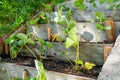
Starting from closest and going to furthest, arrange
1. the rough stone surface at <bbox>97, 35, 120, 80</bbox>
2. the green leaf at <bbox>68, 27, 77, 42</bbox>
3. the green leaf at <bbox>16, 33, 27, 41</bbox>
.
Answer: the rough stone surface at <bbox>97, 35, 120, 80</bbox> < the green leaf at <bbox>68, 27, 77, 42</bbox> < the green leaf at <bbox>16, 33, 27, 41</bbox>

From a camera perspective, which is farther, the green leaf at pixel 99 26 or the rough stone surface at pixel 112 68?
the green leaf at pixel 99 26

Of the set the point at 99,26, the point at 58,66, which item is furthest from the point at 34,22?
the point at 99,26

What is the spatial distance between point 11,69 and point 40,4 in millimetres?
945

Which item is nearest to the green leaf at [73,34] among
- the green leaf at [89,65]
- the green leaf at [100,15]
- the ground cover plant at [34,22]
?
the ground cover plant at [34,22]

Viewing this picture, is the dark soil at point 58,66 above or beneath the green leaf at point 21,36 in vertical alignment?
beneath

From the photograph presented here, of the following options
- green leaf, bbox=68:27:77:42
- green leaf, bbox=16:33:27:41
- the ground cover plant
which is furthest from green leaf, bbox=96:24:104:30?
green leaf, bbox=16:33:27:41

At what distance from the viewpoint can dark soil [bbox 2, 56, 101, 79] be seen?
173 cm

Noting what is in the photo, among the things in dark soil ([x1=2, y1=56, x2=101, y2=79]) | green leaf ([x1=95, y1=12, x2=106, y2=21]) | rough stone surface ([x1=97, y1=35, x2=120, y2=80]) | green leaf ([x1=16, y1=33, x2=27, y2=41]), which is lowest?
dark soil ([x1=2, y1=56, x2=101, y2=79])

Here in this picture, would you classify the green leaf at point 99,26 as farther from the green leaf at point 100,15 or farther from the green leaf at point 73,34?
the green leaf at point 73,34

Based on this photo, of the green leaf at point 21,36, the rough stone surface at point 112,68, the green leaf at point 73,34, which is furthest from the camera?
the green leaf at point 21,36

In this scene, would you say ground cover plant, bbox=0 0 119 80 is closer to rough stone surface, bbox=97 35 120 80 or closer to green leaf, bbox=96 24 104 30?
green leaf, bbox=96 24 104 30

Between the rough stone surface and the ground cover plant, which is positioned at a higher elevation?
the ground cover plant

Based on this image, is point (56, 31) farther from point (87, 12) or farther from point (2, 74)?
point (2, 74)

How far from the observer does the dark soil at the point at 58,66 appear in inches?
68.3
